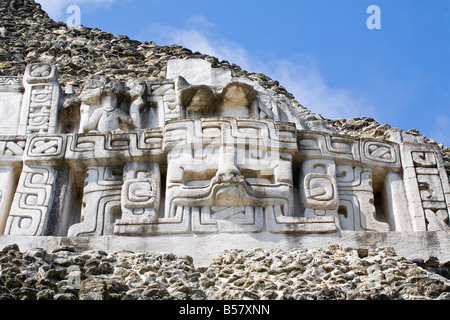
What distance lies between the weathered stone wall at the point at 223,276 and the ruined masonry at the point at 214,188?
42 centimetres

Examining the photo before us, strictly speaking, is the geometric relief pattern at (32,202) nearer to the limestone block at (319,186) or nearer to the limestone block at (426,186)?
the limestone block at (319,186)

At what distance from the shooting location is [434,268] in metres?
6.36

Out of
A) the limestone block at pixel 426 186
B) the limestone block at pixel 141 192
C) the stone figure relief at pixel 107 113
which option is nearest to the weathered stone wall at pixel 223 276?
the limestone block at pixel 141 192

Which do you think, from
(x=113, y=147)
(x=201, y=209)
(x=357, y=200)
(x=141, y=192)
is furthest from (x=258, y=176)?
(x=113, y=147)

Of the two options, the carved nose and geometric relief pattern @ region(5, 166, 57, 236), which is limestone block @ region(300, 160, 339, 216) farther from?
geometric relief pattern @ region(5, 166, 57, 236)

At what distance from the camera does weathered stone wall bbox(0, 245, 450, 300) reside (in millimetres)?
5215

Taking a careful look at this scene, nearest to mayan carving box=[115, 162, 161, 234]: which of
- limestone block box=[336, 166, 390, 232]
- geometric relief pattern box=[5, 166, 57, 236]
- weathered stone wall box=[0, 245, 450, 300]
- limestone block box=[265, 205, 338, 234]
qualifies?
weathered stone wall box=[0, 245, 450, 300]

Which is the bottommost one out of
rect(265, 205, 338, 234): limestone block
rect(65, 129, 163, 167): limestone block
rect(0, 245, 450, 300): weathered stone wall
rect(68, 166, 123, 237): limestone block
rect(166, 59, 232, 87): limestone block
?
rect(0, 245, 450, 300): weathered stone wall

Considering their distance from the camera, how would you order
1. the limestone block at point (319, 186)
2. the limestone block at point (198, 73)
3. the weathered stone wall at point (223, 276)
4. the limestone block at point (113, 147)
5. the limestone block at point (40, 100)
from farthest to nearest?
1. the limestone block at point (198, 73)
2. the limestone block at point (40, 100)
3. the limestone block at point (113, 147)
4. the limestone block at point (319, 186)
5. the weathered stone wall at point (223, 276)

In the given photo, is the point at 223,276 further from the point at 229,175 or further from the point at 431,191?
the point at 431,191

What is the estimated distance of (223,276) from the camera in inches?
225

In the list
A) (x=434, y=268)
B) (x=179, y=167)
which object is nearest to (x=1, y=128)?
(x=179, y=167)

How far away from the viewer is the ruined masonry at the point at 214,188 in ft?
21.4

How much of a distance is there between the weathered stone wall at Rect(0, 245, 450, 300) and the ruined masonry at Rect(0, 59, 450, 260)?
416 mm
